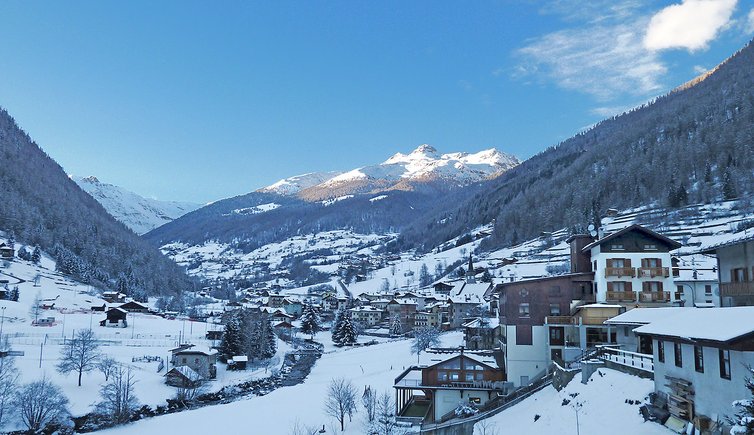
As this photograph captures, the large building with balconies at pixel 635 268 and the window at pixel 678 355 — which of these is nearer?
the window at pixel 678 355

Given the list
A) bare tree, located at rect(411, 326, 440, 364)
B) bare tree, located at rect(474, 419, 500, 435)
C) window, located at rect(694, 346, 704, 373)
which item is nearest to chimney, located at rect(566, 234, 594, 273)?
bare tree, located at rect(474, 419, 500, 435)

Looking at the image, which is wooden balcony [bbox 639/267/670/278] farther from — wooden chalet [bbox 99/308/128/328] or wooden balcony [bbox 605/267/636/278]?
wooden chalet [bbox 99/308/128/328]

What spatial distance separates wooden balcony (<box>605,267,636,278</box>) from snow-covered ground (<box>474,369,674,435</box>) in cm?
1235

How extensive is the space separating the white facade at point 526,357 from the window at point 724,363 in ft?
81.5

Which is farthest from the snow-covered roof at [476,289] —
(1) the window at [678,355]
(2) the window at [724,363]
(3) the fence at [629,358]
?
(2) the window at [724,363]

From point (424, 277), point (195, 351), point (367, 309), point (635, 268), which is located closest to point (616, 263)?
point (635, 268)

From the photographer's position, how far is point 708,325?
16.9 m

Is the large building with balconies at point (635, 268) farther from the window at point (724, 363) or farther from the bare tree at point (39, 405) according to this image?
the bare tree at point (39, 405)

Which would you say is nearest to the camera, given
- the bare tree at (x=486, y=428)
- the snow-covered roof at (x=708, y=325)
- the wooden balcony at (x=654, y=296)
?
the snow-covered roof at (x=708, y=325)

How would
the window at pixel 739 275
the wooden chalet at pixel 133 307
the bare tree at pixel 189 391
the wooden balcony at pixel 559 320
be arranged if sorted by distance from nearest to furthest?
the window at pixel 739 275 → the wooden balcony at pixel 559 320 → the bare tree at pixel 189 391 → the wooden chalet at pixel 133 307

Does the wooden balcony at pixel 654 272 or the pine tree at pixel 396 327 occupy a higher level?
the wooden balcony at pixel 654 272

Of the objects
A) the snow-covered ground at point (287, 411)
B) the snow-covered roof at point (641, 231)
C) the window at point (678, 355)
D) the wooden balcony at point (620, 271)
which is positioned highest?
the snow-covered roof at point (641, 231)

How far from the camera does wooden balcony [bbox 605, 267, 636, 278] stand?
39.6 meters

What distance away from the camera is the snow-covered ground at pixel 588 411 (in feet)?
66.7
